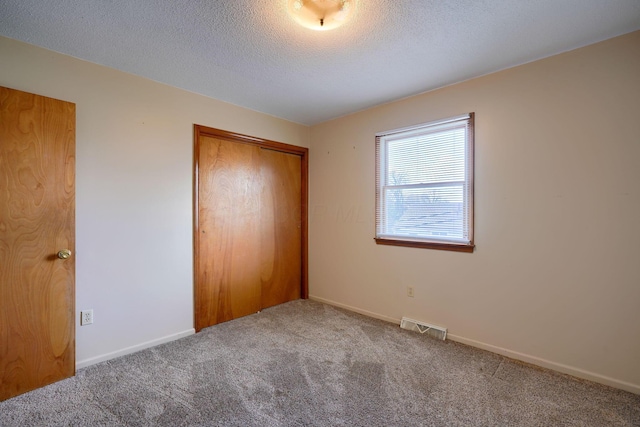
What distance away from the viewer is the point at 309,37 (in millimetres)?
1934

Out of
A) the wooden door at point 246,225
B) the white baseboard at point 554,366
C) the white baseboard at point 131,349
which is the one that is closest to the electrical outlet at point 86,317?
the white baseboard at point 131,349

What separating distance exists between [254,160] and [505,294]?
2793 mm

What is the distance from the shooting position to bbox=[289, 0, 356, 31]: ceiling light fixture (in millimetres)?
1595

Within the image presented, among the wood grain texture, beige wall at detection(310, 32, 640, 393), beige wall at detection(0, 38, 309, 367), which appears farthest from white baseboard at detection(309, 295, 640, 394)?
beige wall at detection(0, 38, 309, 367)

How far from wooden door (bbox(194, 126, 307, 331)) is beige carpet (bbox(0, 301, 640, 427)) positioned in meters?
0.65

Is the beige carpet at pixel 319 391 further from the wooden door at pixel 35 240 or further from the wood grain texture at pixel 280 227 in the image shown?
the wood grain texture at pixel 280 227

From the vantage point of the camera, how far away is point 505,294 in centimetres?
240

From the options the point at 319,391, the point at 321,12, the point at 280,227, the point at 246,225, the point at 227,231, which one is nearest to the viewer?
the point at 321,12

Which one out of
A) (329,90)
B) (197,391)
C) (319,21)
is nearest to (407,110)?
(329,90)

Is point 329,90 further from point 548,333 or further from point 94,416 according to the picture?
point 94,416

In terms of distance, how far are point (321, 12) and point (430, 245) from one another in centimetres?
212

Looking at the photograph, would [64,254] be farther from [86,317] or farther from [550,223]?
[550,223]

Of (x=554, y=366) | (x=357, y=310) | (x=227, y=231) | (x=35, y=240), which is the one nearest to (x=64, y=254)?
(x=35, y=240)

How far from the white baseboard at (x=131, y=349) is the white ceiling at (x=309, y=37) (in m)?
2.29
